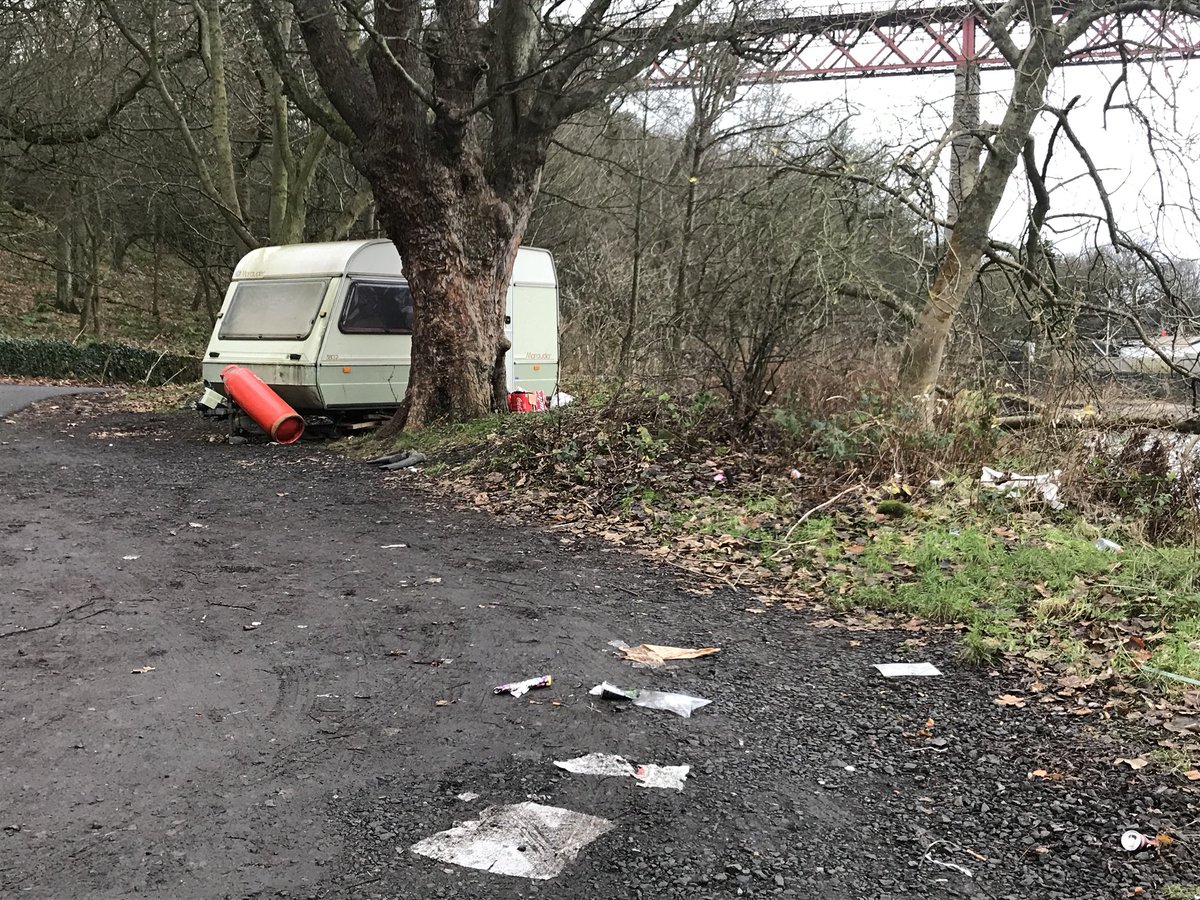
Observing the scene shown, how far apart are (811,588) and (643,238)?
16889 mm

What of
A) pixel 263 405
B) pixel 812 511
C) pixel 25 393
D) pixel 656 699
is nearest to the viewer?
pixel 656 699

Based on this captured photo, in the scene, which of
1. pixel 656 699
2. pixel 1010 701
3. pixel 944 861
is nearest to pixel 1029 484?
pixel 1010 701

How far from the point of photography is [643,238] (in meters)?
22.0

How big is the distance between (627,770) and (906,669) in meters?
1.89

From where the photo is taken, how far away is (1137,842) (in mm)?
3072

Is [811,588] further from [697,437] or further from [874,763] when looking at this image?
[697,437]

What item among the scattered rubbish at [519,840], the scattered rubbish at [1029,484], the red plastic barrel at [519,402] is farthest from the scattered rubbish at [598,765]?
the red plastic barrel at [519,402]

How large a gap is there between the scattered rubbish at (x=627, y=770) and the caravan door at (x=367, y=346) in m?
9.89

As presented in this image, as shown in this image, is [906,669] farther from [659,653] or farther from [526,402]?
[526,402]

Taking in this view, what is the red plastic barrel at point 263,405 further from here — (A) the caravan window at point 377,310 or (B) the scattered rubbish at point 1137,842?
(B) the scattered rubbish at point 1137,842

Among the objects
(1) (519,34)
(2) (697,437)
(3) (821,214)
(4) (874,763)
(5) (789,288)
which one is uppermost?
(1) (519,34)

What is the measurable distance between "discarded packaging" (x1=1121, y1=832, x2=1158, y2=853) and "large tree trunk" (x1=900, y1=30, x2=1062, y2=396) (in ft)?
23.1

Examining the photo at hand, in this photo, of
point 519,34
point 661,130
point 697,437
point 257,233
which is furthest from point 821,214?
point 257,233

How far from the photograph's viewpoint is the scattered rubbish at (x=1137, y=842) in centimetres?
305
